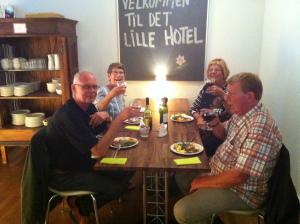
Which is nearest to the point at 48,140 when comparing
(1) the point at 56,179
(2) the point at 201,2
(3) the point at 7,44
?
(1) the point at 56,179

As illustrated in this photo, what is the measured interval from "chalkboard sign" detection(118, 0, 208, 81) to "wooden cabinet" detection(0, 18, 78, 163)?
2.20ft

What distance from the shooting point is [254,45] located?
3.33 meters

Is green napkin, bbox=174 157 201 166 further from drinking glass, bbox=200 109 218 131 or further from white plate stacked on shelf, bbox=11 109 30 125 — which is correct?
white plate stacked on shelf, bbox=11 109 30 125

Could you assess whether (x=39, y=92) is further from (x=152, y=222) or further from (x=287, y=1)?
(x=287, y=1)

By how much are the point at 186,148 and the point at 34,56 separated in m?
2.60

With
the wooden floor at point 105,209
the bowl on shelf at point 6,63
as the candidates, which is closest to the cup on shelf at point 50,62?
the bowl on shelf at point 6,63

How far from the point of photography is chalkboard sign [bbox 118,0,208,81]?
3293 millimetres

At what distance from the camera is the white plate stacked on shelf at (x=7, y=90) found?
3258 mm

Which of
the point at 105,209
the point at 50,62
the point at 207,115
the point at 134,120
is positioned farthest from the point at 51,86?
the point at 207,115

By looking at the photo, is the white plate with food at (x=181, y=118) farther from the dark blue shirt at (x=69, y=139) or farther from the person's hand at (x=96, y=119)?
the dark blue shirt at (x=69, y=139)

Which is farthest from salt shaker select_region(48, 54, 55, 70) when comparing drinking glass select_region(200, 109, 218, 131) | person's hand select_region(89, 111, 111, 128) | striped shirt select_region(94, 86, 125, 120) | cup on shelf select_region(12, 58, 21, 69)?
drinking glass select_region(200, 109, 218, 131)

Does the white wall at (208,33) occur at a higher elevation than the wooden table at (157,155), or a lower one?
higher

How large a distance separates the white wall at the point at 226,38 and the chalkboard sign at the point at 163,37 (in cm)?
11

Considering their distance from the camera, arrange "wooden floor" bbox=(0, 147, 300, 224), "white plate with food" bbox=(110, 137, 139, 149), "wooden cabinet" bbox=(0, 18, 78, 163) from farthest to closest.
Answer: "wooden cabinet" bbox=(0, 18, 78, 163) → "wooden floor" bbox=(0, 147, 300, 224) → "white plate with food" bbox=(110, 137, 139, 149)
